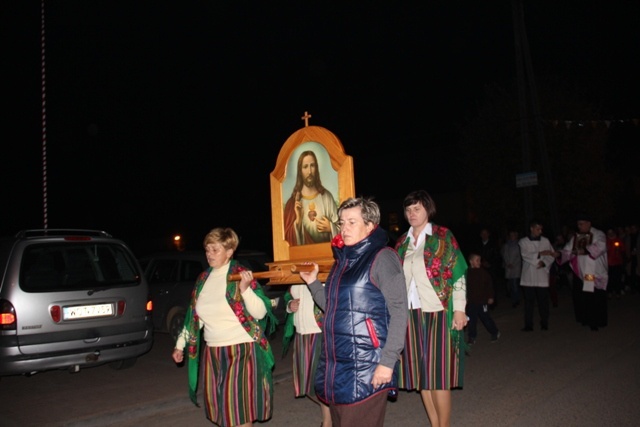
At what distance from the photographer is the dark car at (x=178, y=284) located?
8.89 m

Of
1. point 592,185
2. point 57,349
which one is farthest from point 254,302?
point 592,185

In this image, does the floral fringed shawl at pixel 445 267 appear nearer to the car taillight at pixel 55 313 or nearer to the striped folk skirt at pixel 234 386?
the striped folk skirt at pixel 234 386

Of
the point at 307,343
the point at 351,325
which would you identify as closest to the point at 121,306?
the point at 307,343

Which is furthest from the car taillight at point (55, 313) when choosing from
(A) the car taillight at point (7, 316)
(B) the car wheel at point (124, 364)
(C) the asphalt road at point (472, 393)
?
(B) the car wheel at point (124, 364)

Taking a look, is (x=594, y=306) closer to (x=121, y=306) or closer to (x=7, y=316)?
(x=121, y=306)

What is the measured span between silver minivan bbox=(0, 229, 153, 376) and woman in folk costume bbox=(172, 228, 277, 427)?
2.68m

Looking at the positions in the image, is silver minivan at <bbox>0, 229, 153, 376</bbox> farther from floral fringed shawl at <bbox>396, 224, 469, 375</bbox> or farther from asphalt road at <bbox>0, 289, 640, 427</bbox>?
floral fringed shawl at <bbox>396, 224, 469, 375</bbox>

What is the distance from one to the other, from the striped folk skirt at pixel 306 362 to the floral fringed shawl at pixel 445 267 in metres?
1.01

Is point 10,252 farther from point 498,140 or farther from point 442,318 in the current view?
point 498,140

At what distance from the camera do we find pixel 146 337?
277 inches

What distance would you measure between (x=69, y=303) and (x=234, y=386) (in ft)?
10.2

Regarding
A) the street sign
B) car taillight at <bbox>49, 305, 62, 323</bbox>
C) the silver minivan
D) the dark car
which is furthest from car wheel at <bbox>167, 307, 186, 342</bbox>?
the street sign

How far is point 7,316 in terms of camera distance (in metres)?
5.79

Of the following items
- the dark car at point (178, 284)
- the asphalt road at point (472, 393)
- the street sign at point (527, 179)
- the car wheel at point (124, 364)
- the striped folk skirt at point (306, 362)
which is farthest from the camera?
the street sign at point (527, 179)
